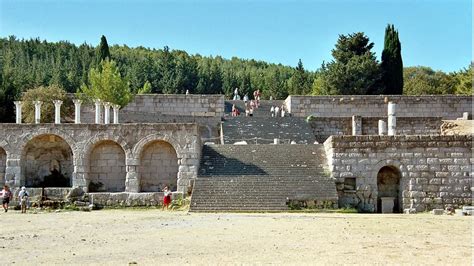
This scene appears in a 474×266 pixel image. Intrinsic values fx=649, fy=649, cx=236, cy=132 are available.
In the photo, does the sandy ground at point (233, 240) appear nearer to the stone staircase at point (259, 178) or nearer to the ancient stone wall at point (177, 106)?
the stone staircase at point (259, 178)

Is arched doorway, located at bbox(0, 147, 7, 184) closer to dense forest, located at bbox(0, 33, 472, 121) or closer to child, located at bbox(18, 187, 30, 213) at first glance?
child, located at bbox(18, 187, 30, 213)

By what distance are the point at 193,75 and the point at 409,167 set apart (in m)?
37.8

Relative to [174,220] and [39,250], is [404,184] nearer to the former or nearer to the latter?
[174,220]

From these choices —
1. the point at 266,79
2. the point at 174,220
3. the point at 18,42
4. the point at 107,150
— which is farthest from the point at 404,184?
the point at 18,42

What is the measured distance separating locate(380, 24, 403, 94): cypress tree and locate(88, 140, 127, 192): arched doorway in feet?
71.6

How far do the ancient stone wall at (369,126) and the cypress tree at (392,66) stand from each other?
833 cm

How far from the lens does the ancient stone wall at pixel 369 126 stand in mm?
34094

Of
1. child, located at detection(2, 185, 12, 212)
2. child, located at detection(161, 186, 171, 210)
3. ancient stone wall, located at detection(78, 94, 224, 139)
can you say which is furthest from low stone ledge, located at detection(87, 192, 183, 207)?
ancient stone wall, located at detection(78, 94, 224, 139)

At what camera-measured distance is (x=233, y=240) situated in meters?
13.5

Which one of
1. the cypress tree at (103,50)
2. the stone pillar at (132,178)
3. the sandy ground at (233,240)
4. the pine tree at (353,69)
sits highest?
the cypress tree at (103,50)

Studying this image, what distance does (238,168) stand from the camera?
24750 millimetres

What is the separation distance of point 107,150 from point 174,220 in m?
8.85

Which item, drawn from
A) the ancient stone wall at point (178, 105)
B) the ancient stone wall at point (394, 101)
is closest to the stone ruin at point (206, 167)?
the ancient stone wall at point (394, 101)

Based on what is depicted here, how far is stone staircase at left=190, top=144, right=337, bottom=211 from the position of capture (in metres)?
22.2
